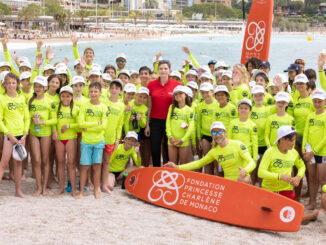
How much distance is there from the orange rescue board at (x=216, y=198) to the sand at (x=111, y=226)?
0.43 feet

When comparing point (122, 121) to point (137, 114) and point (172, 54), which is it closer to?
point (137, 114)

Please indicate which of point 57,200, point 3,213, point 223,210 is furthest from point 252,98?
point 3,213

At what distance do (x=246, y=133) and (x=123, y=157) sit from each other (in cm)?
223

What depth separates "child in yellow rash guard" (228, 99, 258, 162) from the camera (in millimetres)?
6328

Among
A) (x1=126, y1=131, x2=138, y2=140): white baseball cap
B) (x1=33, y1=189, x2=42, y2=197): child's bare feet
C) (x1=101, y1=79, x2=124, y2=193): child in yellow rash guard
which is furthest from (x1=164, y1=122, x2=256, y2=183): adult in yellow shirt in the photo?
(x1=33, y1=189, x2=42, y2=197): child's bare feet

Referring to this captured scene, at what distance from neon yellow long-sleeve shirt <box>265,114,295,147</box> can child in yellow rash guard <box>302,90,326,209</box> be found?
0.90ft

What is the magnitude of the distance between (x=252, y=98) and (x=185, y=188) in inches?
77.5

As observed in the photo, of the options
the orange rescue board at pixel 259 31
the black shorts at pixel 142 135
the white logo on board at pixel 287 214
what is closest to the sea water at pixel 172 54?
the orange rescue board at pixel 259 31

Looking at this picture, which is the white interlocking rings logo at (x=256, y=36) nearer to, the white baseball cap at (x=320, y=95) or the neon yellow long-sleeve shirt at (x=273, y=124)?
the neon yellow long-sleeve shirt at (x=273, y=124)

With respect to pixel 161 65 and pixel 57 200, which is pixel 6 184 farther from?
pixel 161 65

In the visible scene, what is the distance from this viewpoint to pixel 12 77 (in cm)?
613

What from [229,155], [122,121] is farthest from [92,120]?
[229,155]

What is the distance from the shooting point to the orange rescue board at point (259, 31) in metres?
11.3

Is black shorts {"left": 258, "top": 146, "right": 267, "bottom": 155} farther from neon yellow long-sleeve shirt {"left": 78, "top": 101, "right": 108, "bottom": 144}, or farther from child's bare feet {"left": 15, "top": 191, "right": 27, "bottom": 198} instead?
child's bare feet {"left": 15, "top": 191, "right": 27, "bottom": 198}
